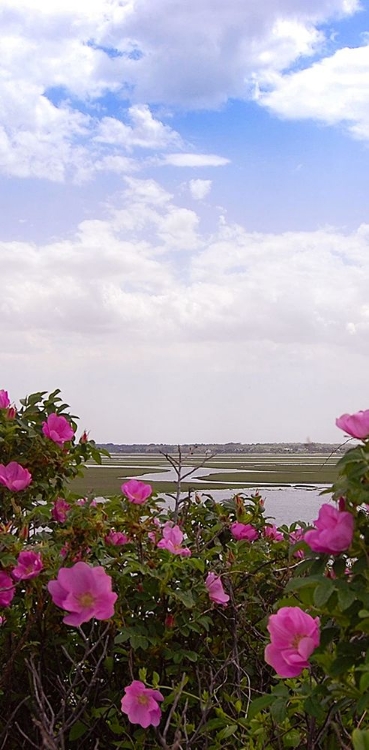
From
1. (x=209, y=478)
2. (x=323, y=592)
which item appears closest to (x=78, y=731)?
(x=323, y=592)

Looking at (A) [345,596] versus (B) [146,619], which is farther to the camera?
(B) [146,619]

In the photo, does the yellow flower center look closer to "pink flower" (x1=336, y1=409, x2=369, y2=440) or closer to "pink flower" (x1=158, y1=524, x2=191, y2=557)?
"pink flower" (x1=158, y1=524, x2=191, y2=557)

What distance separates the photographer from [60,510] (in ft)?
7.47

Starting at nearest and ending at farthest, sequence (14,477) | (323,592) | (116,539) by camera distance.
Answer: (323,592)
(116,539)
(14,477)

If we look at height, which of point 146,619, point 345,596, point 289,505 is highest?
point 345,596

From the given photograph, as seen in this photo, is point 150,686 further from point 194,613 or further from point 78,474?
point 78,474

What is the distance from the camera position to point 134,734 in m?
1.74

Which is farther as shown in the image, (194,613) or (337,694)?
(194,613)

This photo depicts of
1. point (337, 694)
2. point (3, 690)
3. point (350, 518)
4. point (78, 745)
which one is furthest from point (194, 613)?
point (350, 518)

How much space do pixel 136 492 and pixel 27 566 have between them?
36cm

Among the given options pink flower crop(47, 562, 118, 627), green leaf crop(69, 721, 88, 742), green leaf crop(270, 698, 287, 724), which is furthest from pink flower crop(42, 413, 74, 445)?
green leaf crop(270, 698, 287, 724)

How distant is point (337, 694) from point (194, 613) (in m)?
0.77

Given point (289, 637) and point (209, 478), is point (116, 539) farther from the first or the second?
point (209, 478)

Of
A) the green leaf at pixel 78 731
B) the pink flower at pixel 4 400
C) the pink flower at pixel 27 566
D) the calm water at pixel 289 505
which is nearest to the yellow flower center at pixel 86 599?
the pink flower at pixel 27 566
